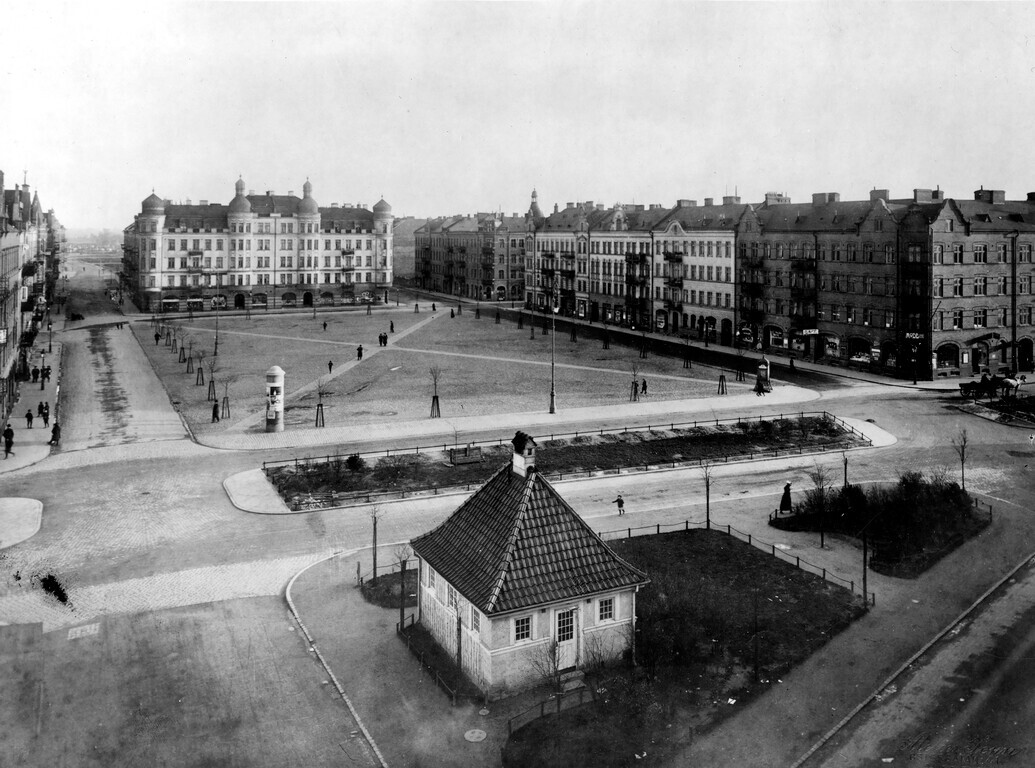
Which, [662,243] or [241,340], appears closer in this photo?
[241,340]

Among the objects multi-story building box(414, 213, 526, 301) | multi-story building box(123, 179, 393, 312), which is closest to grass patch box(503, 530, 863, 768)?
multi-story building box(123, 179, 393, 312)

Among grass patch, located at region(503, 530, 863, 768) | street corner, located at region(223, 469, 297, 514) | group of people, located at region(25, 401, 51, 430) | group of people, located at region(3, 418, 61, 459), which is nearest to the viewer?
grass patch, located at region(503, 530, 863, 768)

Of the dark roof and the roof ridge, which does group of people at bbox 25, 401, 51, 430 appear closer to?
the dark roof

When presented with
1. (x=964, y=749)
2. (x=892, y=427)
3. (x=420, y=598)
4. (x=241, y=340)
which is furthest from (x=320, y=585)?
(x=241, y=340)

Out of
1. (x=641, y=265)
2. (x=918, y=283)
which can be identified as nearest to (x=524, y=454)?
(x=918, y=283)

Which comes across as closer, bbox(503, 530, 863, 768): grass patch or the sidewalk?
bbox(503, 530, 863, 768): grass patch

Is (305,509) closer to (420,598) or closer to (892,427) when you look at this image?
(420,598)

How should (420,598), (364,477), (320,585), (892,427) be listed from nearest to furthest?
1. (420,598)
2. (320,585)
3. (364,477)
4. (892,427)

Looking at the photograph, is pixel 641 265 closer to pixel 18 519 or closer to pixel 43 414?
pixel 43 414

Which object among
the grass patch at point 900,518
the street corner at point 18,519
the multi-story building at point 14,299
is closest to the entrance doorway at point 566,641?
the grass patch at point 900,518
